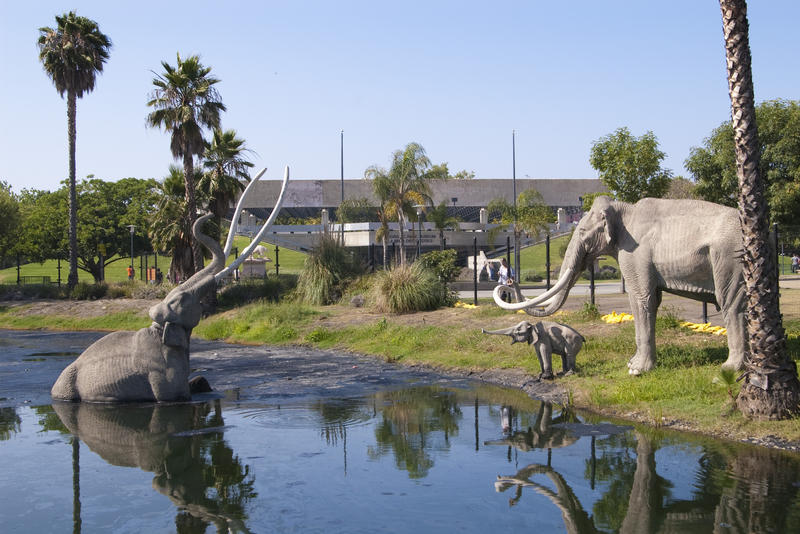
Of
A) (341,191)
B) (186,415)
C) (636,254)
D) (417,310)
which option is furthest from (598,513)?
(341,191)

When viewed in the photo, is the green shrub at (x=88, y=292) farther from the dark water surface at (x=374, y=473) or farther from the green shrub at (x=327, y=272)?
the dark water surface at (x=374, y=473)

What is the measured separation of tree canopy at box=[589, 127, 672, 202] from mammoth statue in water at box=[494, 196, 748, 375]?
1480cm

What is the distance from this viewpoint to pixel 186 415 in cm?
1085

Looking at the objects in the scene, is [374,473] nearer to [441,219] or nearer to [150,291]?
[150,291]

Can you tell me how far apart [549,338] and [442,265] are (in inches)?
468

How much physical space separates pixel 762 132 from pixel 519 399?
17.0m

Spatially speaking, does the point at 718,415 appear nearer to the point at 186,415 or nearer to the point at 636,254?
the point at 636,254

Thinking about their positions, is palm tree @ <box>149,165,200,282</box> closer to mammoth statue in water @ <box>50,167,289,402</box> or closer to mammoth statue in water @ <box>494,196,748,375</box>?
mammoth statue in water @ <box>50,167,289,402</box>

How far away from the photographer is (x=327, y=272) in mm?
24938

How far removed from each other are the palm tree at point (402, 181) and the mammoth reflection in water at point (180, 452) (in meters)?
31.3

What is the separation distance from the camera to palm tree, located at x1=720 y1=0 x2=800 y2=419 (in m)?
8.88

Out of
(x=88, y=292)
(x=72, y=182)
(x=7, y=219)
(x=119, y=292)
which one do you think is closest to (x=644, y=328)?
(x=119, y=292)

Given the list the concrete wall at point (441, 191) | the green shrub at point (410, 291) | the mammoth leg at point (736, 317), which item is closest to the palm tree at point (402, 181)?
the green shrub at point (410, 291)

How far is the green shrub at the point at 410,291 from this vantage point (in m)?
20.8
